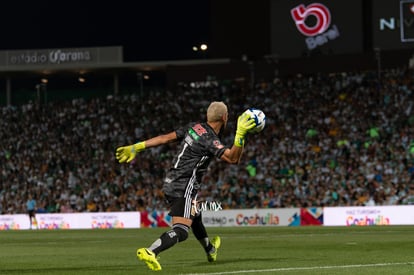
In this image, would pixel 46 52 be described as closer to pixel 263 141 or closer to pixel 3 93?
pixel 3 93

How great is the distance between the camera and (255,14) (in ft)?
210

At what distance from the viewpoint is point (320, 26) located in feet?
194

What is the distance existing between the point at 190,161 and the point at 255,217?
30057mm

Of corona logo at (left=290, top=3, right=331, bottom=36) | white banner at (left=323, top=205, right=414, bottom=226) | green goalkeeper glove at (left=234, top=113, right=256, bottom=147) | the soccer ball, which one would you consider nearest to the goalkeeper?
green goalkeeper glove at (left=234, top=113, right=256, bottom=147)

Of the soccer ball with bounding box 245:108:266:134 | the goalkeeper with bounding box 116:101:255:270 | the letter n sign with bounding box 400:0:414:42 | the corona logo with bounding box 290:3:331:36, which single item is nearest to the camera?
the soccer ball with bounding box 245:108:266:134

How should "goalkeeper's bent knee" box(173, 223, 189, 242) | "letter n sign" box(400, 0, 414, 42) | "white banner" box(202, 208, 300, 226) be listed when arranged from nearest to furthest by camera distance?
"goalkeeper's bent knee" box(173, 223, 189, 242), "white banner" box(202, 208, 300, 226), "letter n sign" box(400, 0, 414, 42)

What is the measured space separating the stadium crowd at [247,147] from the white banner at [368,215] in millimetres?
1165

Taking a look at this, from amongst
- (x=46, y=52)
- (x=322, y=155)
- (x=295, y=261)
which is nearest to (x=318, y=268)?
(x=295, y=261)

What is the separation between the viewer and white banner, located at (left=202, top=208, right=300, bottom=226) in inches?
1704

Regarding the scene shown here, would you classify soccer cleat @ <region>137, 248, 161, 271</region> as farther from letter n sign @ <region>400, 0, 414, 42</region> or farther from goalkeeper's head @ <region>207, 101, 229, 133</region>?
letter n sign @ <region>400, 0, 414, 42</region>

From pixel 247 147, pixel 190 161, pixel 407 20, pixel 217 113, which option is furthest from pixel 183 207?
pixel 407 20

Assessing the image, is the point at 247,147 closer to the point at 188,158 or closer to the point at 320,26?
the point at 320,26

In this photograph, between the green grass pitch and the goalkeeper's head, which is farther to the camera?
the goalkeeper's head

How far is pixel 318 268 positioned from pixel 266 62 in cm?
4851
